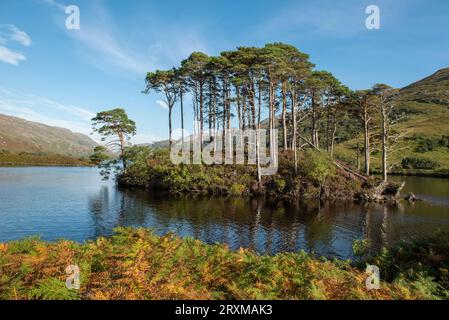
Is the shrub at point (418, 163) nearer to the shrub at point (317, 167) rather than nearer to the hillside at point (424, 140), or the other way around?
the hillside at point (424, 140)

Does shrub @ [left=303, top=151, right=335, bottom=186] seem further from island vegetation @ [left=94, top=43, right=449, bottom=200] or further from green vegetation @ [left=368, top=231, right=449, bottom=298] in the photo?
green vegetation @ [left=368, top=231, right=449, bottom=298]

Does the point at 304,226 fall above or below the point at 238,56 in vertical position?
below

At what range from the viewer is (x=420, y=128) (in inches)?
4941

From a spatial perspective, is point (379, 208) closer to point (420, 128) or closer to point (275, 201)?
point (275, 201)

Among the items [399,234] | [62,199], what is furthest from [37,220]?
[399,234]

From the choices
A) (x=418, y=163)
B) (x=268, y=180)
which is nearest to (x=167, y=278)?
(x=268, y=180)

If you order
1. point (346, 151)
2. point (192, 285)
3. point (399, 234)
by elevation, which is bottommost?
point (399, 234)

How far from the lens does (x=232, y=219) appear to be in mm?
27734

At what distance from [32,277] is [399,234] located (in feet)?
83.4

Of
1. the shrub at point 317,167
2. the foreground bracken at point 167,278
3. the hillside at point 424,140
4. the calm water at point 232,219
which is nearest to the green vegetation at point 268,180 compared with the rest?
the shrub at point 317,167

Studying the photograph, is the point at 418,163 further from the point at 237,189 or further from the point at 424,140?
the point at 237,189

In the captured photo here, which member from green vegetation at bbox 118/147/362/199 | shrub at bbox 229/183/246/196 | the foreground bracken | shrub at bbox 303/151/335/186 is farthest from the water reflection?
the foreground bracken

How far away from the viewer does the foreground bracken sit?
21.7 ft
